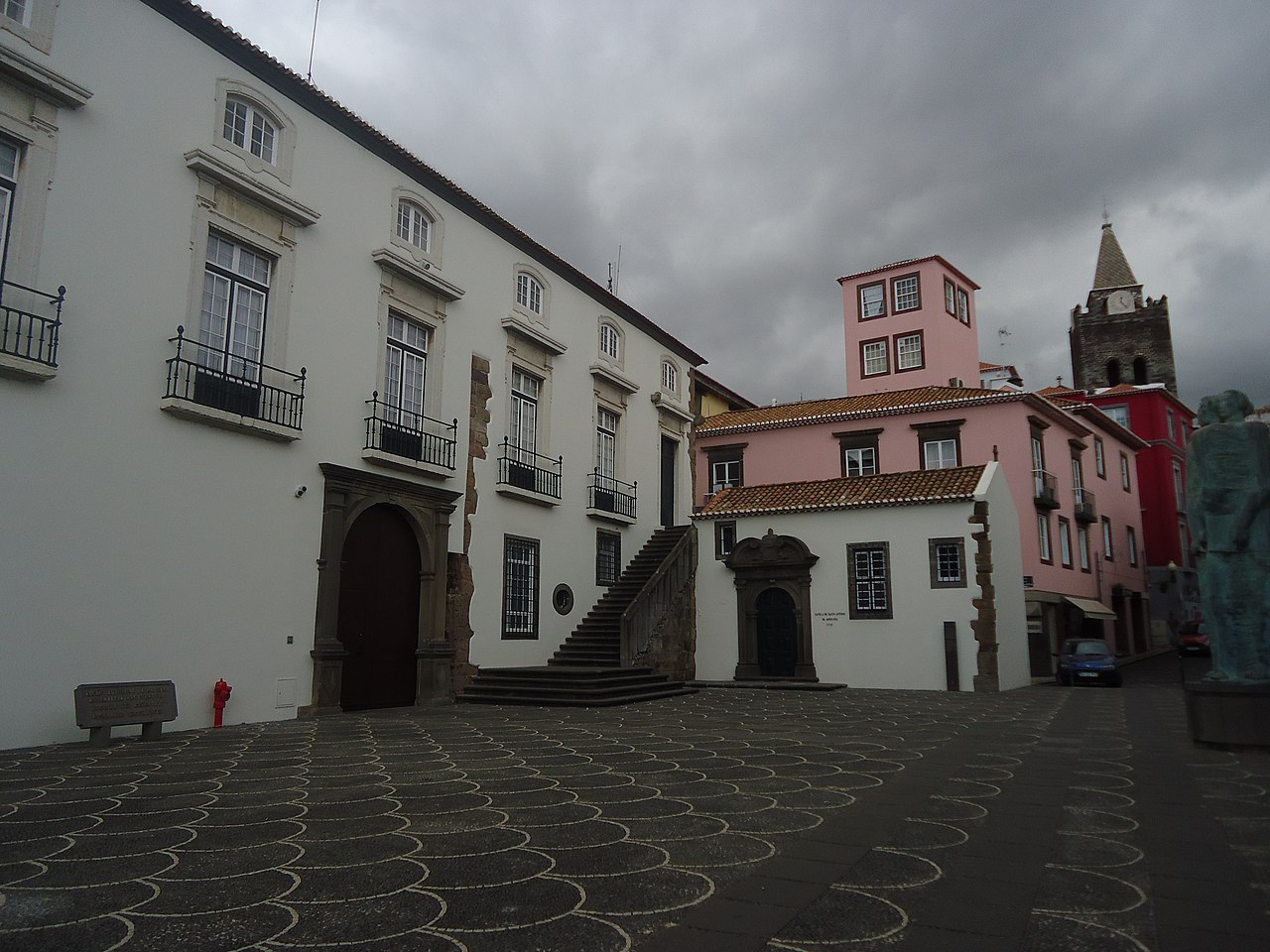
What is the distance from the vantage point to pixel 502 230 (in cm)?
1719

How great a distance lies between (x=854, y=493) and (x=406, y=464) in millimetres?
10791

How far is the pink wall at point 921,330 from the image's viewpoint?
3011 centimetres

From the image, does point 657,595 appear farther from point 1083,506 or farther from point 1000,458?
point 1083,506

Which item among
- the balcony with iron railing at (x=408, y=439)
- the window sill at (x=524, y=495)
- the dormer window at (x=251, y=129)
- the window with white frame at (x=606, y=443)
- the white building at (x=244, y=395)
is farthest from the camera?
the window with white frame at (x=606, y=443)

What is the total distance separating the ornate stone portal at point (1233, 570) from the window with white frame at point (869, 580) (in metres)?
10.6

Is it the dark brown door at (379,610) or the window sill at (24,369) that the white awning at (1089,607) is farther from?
the window sill at (24,369)

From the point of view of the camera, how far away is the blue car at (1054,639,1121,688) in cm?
2042

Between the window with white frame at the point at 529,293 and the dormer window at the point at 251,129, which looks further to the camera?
the window with white frame at the point at 529,293

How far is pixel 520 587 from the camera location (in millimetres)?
17078

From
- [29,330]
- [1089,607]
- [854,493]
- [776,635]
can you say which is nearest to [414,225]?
[29,330]

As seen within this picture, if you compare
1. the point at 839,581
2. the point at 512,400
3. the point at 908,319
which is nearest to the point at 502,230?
the point at 512,400

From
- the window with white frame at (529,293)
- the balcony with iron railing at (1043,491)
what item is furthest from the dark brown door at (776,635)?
the balcony with iron railing at (1043,491)

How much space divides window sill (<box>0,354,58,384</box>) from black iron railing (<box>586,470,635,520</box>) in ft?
37.5

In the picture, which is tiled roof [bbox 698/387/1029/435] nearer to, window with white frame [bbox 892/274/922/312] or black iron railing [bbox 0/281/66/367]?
window with white frame [bbox 892/274/922/312]
